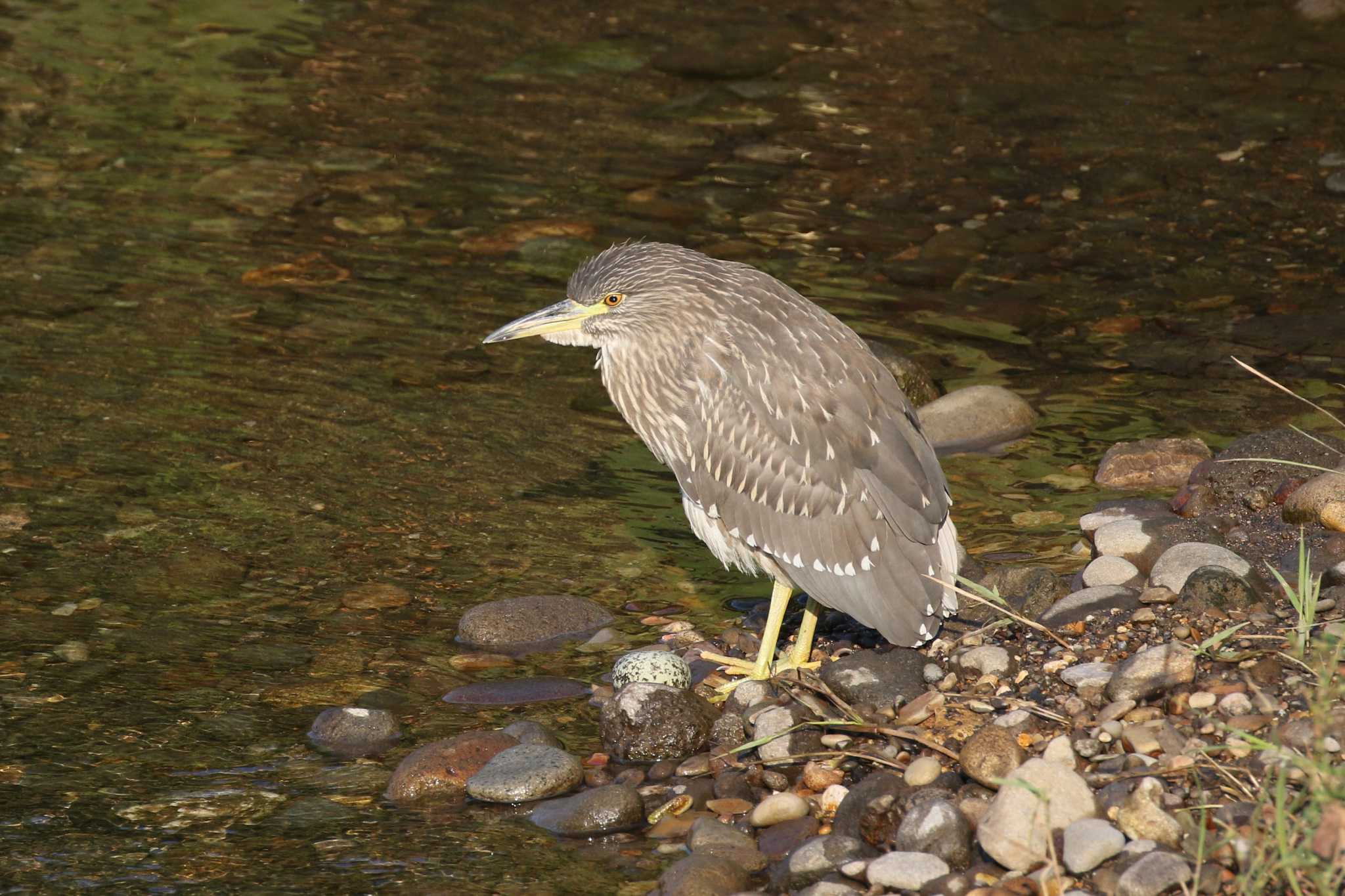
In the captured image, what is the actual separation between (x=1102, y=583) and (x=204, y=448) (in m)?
4.31

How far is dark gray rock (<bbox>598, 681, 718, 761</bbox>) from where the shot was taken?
17.5 ft

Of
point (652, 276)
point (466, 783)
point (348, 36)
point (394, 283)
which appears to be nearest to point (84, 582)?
point (466, 783)

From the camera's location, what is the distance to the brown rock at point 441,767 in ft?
16.7

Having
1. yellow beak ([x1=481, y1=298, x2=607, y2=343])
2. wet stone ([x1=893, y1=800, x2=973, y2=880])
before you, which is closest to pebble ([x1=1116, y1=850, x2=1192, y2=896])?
wet stone ([x1=893, y1=800, x2=973, y2=880])

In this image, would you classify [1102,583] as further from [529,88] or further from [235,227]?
[529,88]

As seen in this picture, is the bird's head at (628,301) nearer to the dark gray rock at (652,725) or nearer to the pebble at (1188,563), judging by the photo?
the dark gray rock at (652,725)

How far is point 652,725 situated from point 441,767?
2.36 feet

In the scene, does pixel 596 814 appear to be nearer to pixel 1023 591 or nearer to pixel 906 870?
pixel 906 870

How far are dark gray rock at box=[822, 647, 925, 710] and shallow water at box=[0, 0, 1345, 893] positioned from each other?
35.8 inches

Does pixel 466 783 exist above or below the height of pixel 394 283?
below

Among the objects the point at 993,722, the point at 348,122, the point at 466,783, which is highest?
the point at 348,122

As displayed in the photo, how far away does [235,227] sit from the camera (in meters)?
10.2

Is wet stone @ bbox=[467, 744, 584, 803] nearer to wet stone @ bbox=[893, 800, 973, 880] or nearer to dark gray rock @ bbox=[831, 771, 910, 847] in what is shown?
dark gray rock @ bbox=[831, 771, 910, 847]

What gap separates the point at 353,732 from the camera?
539 centimetres
